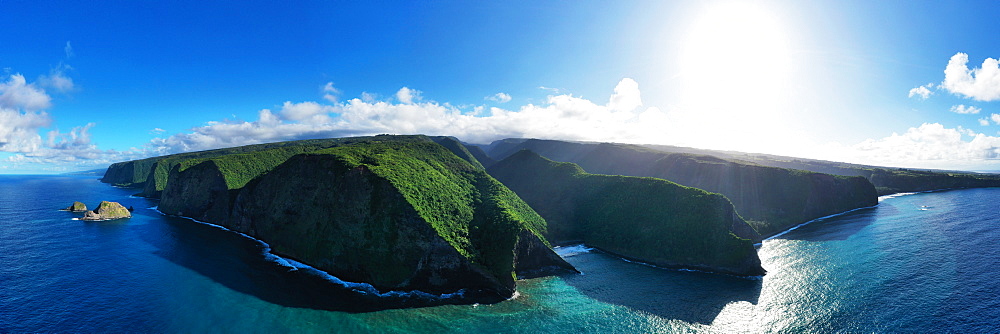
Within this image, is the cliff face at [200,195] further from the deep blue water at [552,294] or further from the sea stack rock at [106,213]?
the deep blue water at [552,294]

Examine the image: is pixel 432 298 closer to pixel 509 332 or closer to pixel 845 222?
pixel 509 332

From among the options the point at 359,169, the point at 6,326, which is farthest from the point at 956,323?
the point at 6,326

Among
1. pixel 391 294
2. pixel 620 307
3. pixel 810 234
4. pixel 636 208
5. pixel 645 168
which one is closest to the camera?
pixel 620 307

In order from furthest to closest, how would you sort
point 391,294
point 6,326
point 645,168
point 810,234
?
1. point 645,168
2. point 810,234
3. point 391,294
4. point 6,326

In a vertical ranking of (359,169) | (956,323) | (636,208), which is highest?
(359,169)

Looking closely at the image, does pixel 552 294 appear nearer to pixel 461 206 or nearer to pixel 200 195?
pixel 461 206

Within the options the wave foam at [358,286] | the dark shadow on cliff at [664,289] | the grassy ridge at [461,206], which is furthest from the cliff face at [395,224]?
Answer: the dark shadow on cliff at [664,289]

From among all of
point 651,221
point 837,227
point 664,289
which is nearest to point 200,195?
point 651,221
